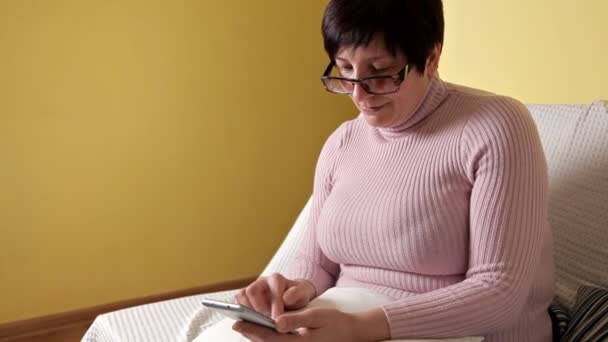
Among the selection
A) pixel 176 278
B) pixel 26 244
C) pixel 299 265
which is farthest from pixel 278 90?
pixel 299 265

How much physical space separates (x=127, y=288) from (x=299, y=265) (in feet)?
4.44

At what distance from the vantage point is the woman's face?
1.10 m

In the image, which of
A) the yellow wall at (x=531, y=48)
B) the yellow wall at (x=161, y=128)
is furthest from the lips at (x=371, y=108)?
the yellow wall at (x=161, y=128)

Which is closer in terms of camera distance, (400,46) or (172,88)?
(400,46)

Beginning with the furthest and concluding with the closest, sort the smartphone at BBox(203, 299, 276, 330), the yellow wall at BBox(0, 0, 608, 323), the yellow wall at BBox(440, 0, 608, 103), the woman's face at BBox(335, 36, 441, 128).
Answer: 1. the yellow wall at BBox(0, 0, 608, 323)
2. the yellow wall at BBox(440, 0, 608, 103)
3. the woman's face at BBox(335, 36, 441, 128)
4. the smartphone at BBox(203, 299, 276, 330)

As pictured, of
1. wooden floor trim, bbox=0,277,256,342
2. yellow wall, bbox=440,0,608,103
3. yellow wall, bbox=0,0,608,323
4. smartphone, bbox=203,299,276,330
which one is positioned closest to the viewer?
smartphone, bbox=203,299,276,330

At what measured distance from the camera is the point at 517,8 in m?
1.79

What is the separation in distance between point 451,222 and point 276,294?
32 centimetres

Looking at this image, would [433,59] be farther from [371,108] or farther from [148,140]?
[148,140]

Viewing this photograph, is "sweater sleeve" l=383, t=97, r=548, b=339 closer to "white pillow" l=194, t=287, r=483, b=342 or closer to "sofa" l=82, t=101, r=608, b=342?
"white pillow" l=194, t=287, r=483, b=342

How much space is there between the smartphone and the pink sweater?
19 centimetres

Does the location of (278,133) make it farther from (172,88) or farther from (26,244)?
(26,244)

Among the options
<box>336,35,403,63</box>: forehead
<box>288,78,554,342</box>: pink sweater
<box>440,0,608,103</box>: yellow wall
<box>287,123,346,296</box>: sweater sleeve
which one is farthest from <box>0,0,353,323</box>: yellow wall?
<box>336,35,403,63</box>: forehead

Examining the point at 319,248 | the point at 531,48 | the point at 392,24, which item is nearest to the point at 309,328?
the point at 319,248
